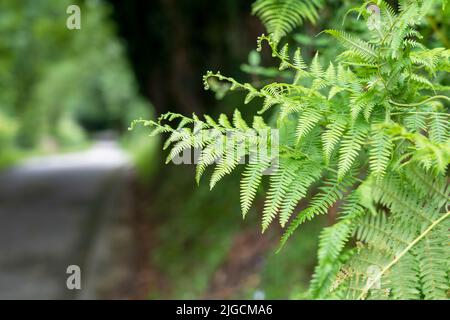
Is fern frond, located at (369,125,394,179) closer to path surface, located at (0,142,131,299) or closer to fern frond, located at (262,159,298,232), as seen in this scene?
fern frond, located at (262,159,298,232)

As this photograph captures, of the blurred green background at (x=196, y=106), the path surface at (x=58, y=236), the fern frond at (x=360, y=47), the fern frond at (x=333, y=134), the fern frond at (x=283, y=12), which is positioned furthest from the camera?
the path surface at (x=58, y=236)

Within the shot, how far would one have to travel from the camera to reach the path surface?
24.0ft

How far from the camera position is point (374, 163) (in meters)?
1.57

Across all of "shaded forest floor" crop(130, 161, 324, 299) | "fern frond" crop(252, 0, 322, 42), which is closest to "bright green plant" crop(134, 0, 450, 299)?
"fern frond" crop(252, 0, 322, 42)

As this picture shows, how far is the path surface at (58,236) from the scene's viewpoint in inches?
287

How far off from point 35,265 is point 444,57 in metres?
7.90

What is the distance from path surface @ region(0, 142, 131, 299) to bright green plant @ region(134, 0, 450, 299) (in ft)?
18.2

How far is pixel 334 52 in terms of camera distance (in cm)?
296

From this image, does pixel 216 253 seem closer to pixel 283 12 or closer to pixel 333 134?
pixel 283 12

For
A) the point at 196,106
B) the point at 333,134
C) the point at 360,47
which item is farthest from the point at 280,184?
the point at 196,106

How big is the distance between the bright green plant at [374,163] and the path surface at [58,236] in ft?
18.2

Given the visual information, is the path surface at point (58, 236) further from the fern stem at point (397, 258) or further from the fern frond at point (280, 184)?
the fern stem at point (397, 258)

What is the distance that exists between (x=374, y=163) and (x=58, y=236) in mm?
9540

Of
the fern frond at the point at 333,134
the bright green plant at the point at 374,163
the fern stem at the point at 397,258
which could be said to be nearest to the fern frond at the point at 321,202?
the bright green plant at the point at 374,163
